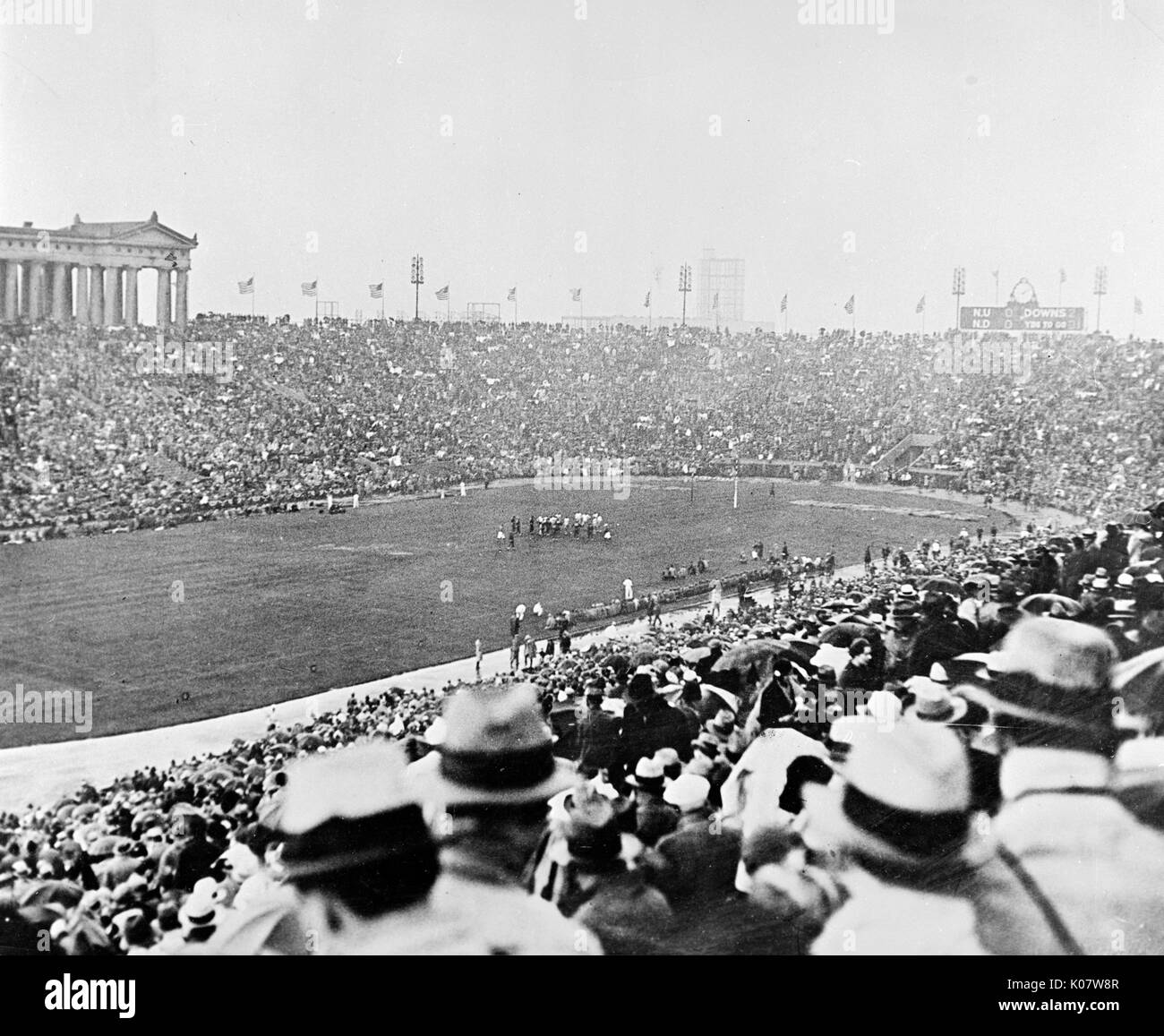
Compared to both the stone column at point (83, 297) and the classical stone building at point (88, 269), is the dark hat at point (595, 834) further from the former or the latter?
the stone column at point (83, 297)

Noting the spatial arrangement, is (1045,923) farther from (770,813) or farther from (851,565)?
(851,565)

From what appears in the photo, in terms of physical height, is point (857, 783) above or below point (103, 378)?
below

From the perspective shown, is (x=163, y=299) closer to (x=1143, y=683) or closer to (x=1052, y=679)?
(x=1052, y=679)

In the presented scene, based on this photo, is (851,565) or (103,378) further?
(103,378)

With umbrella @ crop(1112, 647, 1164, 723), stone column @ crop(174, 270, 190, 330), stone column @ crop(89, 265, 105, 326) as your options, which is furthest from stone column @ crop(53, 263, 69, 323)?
umbrella @ crop(1112, 647, 1164, 723)

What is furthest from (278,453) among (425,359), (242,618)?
(242,618)

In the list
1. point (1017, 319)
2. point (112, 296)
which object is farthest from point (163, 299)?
point (1017, 319)
